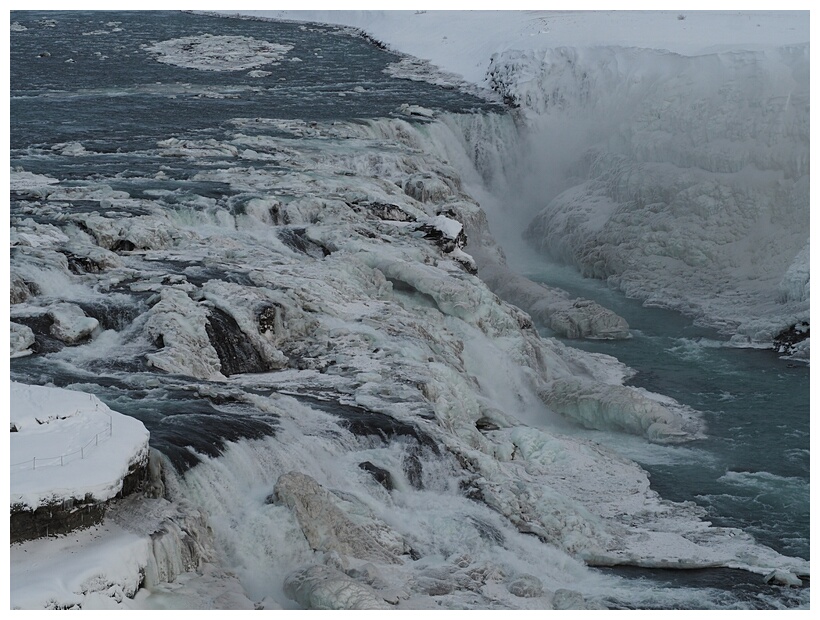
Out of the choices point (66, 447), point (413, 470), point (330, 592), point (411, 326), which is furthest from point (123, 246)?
point (330, 592)

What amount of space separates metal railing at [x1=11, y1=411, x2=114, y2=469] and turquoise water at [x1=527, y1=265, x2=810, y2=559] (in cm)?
976

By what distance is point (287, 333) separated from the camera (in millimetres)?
21406

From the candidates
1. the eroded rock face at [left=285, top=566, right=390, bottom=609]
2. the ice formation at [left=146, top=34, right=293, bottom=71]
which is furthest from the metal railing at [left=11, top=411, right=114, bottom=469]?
the ice formation at [left=146, top=34, right=293, bottom=71]

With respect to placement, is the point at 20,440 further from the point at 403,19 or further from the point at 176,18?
the point at 176,18

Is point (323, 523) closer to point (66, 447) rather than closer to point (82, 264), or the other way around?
point (66, 447)

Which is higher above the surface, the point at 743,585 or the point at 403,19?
the point at 403,19

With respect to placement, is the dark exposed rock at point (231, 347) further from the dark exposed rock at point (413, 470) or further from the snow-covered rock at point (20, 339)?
the dark exposed rock at point (413, 470)

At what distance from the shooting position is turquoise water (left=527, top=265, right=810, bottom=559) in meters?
18.9

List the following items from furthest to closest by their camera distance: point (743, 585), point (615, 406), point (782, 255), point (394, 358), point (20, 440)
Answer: point (782, 255) < point (615, 406) < point (394, 358) < point (743, 585) < point (20, 440)

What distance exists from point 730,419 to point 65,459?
47.6 feet

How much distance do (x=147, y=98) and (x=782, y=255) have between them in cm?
2279

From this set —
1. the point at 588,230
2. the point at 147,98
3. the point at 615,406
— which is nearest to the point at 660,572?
the point at 615,406

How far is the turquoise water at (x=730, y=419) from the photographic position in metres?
18.9

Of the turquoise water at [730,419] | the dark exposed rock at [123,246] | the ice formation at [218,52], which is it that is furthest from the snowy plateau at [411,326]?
the ice formation at [218,52]
